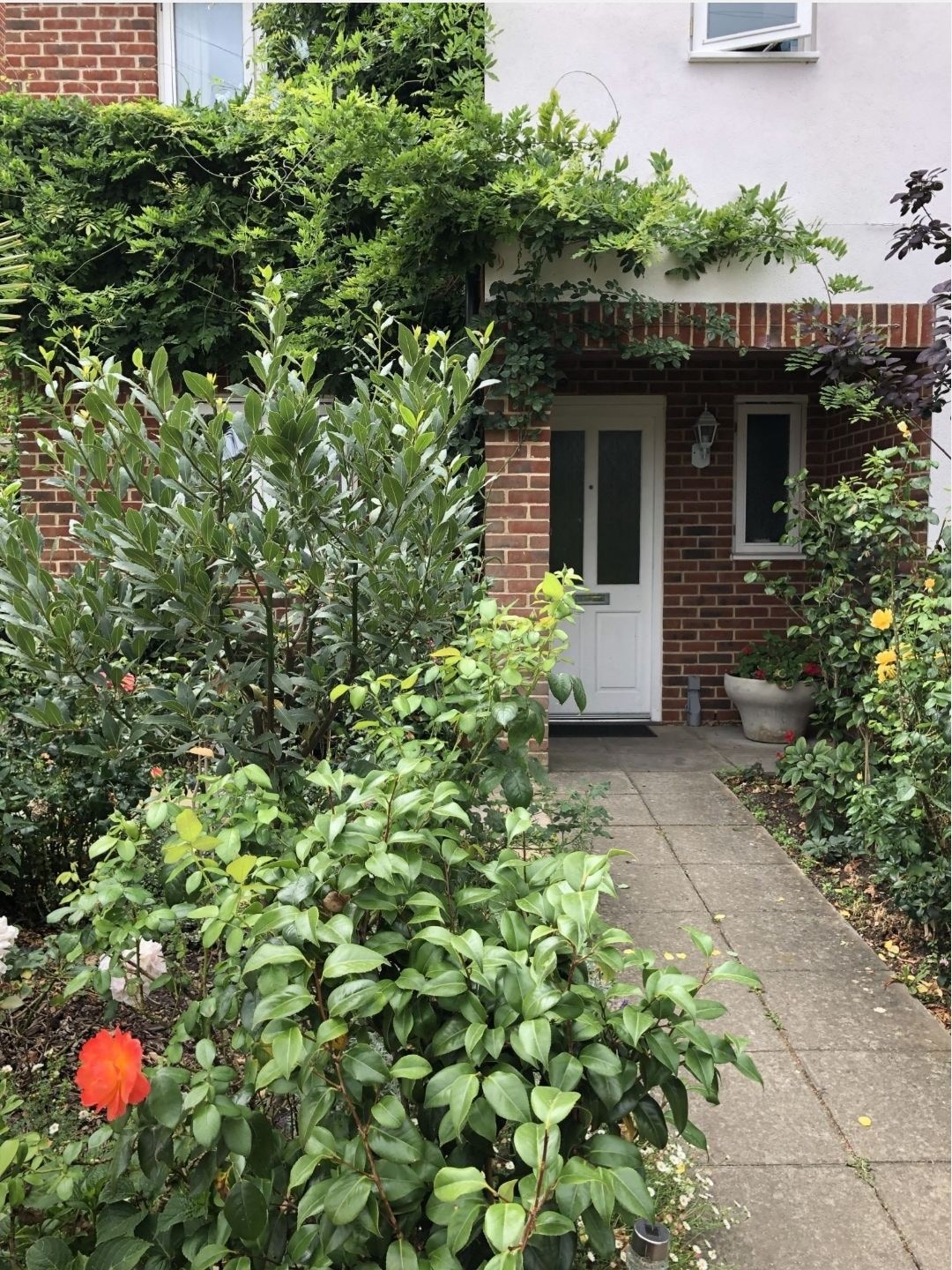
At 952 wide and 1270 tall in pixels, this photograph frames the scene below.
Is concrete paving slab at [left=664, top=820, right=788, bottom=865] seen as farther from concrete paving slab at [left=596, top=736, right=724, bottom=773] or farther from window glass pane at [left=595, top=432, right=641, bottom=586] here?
window glass pane at [left=595, top=432, right=641, bottom=586]

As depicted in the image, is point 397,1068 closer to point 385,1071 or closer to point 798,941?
point 385,1071

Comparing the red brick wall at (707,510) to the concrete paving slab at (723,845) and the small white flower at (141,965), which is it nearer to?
→ the concrete paving slab at (723,845)

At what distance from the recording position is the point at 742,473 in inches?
296

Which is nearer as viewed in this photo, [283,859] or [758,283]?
[283,859]

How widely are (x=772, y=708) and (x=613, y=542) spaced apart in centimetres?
179

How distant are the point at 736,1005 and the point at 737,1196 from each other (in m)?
1.01

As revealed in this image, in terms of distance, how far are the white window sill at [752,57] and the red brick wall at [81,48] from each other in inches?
152

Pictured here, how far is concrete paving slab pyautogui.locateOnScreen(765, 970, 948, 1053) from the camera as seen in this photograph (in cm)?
311

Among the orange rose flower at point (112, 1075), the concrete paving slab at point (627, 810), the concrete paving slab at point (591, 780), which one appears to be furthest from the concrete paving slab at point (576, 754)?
the orange rose flower at point (112, 1075)

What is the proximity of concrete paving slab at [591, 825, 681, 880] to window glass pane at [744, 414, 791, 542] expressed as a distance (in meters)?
3.40

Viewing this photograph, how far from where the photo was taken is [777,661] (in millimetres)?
6805

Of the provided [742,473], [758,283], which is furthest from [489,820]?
[742,473]

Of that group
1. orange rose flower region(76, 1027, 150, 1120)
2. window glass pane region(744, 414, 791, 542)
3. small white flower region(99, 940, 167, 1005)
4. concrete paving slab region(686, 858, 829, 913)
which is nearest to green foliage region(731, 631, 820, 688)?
window glass pane region(744, 414, 791, 542)

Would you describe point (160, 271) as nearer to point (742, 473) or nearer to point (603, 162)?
point (603, 162)
